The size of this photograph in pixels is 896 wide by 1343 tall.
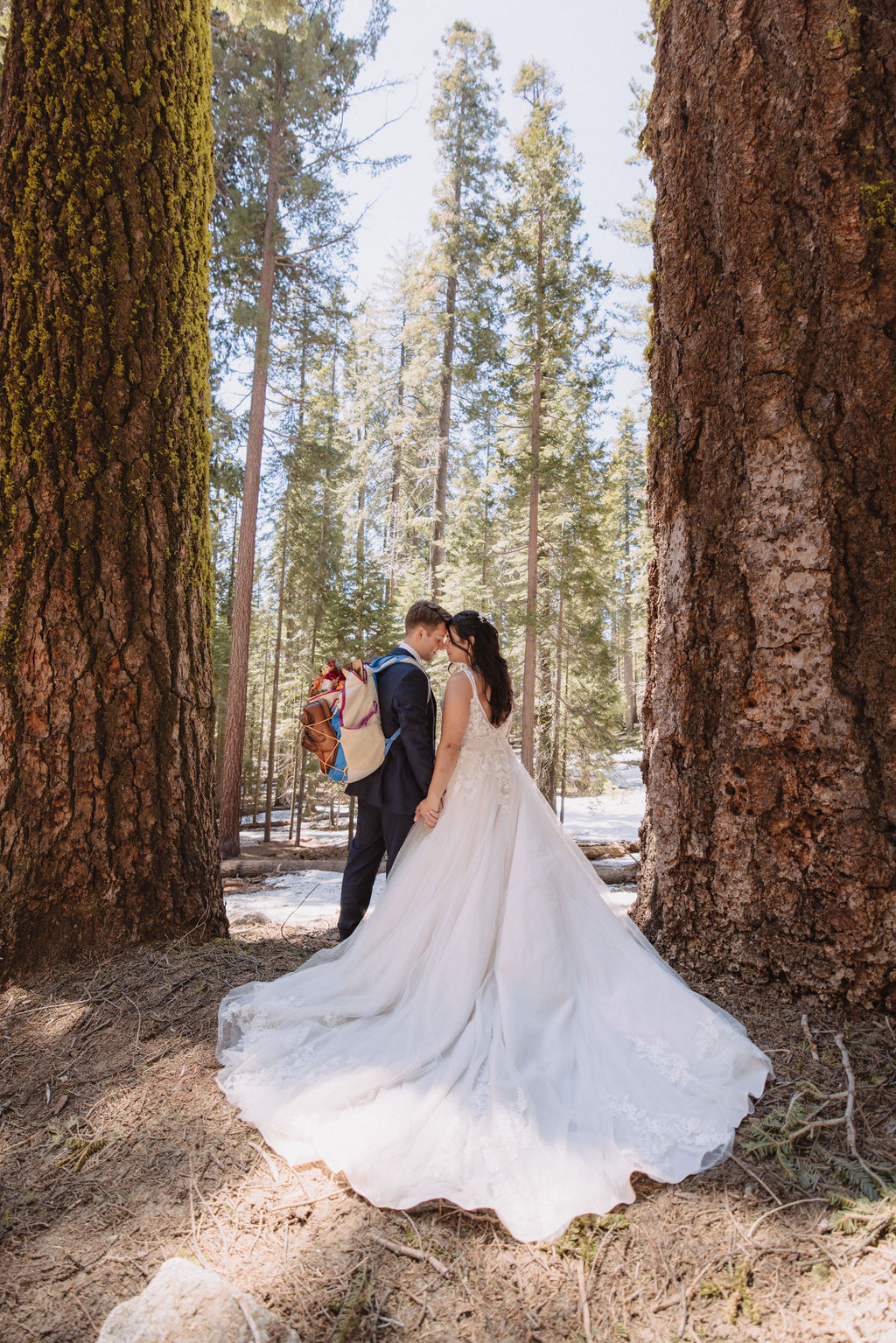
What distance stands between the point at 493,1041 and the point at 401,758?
1.83m

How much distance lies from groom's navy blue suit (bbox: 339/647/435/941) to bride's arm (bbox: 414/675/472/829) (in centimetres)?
39

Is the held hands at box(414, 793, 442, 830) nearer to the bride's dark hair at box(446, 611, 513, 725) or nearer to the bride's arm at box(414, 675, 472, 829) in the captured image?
the bride's arm at box(414, 675, 472, 829)

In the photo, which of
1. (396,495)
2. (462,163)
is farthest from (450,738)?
(462,163)

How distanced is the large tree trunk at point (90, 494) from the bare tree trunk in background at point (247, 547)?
851cm

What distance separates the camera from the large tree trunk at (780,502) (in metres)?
2.57

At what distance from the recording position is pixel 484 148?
65.9 ft

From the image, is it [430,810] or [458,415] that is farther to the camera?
[458,415]

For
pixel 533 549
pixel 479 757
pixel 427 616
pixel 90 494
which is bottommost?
pixel 479 757

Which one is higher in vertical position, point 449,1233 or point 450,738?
point 450,738

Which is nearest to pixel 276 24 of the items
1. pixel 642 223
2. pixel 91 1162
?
pixel 91 1162

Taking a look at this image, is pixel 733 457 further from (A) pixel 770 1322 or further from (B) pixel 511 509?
(B) pixel 511 509

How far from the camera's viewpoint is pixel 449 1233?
6.07 feet

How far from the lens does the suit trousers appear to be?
428 centimetres

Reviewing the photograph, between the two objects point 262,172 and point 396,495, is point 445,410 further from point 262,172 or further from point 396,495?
point 262,172
